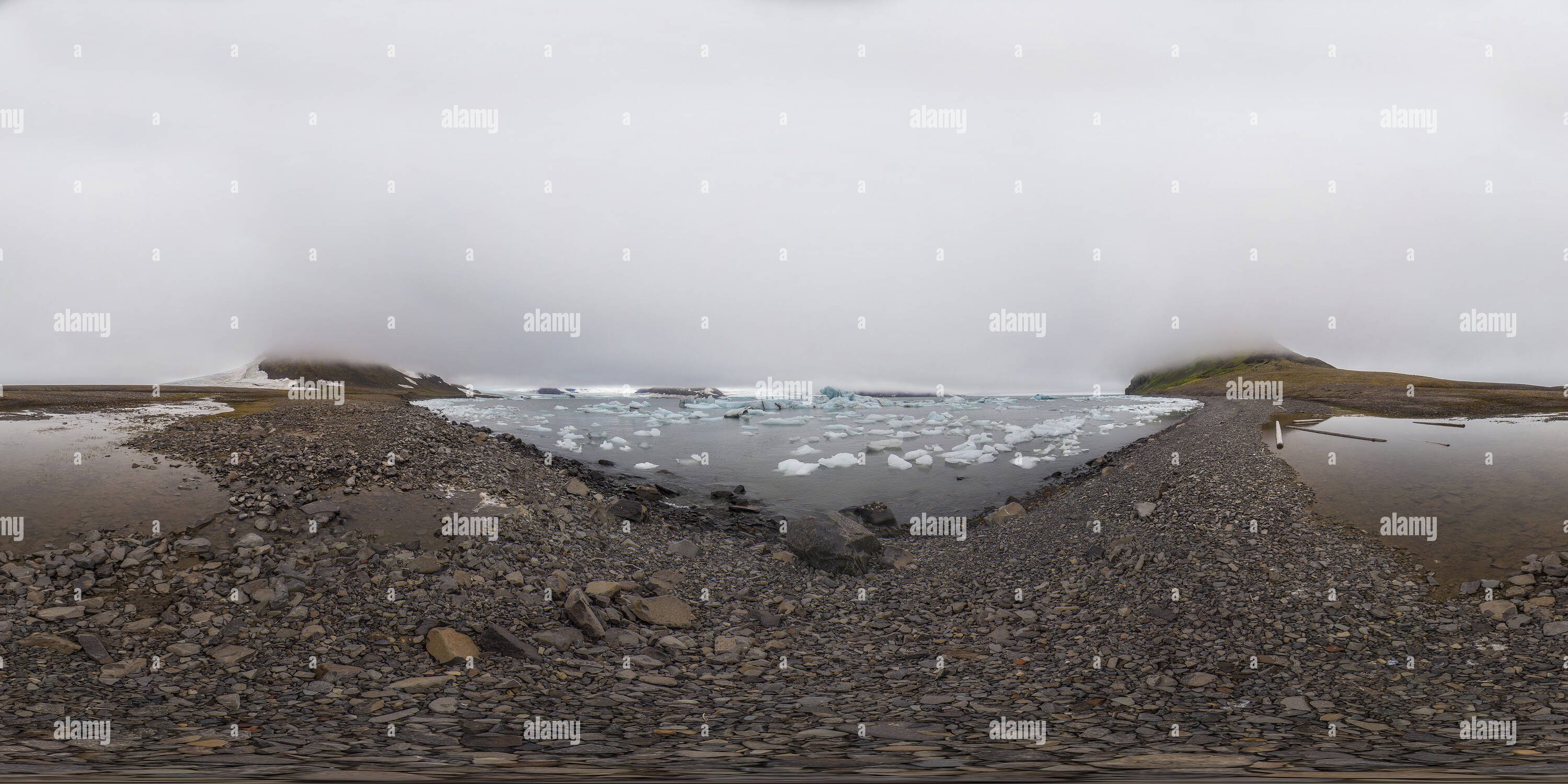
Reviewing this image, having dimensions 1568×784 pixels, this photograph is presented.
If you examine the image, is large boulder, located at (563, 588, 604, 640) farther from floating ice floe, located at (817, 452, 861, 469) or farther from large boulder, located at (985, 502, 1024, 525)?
floating ice floe, located at (817, 452, 861, 469)

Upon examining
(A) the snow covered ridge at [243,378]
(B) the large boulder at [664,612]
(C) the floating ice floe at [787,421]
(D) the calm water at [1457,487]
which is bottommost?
(B) the large boulder at [664,612]

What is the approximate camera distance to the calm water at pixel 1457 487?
11562 millimetres

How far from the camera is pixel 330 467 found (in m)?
15.0

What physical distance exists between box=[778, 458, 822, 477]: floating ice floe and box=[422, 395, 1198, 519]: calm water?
321mm

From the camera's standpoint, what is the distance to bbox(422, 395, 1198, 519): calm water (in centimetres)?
2448

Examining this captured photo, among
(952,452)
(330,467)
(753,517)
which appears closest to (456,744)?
(330,467)

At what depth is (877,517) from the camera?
20219mm

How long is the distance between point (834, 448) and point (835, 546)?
2106cm

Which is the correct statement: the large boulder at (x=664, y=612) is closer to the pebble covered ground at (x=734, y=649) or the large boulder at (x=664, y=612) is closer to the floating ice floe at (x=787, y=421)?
the pebble covered ground at (x=734, y=649)

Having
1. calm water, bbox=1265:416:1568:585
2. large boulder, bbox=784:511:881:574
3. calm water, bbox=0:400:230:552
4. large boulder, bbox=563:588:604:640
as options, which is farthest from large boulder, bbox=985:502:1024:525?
calm water, bbox=0:400:230:552

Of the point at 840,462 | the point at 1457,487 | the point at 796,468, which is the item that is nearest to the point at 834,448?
the point at 840,462

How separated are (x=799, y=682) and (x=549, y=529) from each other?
8.29 metres

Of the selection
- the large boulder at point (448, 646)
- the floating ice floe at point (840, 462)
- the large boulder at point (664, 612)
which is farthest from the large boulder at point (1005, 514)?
the large boulder at point (448, 646)

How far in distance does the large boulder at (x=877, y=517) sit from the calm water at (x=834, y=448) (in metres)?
1.72
